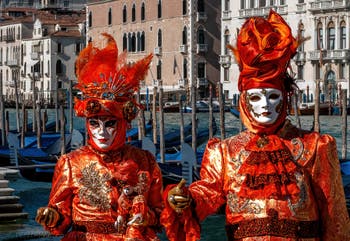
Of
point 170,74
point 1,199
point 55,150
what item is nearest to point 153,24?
point 170,74

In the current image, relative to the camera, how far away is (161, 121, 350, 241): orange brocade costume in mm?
2928

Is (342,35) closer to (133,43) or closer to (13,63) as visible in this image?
(133,43)

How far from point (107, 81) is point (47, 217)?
51 centimetres

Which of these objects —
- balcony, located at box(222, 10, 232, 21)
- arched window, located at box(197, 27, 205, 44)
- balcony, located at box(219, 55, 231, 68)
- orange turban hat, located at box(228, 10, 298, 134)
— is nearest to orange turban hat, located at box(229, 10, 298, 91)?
orange turban hat, located at box(228, 10, 298, 134)

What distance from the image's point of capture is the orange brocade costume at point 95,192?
342 cm

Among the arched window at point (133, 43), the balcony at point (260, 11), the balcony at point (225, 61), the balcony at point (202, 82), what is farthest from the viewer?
the arched window at point (133, 43)

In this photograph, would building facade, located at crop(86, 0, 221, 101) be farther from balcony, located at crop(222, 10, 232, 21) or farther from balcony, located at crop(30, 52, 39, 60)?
balcony, located at crop(30, 52, 39, 60)

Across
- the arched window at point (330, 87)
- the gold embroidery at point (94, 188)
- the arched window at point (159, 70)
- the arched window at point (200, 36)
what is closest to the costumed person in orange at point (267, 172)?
the gold embroidery at point (94, 188)

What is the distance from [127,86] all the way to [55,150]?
11016 millimetres

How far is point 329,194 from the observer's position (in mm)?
2932

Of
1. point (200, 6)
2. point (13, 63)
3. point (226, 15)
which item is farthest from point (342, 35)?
point (13, 63)

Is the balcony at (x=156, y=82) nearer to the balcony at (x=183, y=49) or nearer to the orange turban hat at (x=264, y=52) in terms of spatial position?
the balcony at (x=183, y=49)

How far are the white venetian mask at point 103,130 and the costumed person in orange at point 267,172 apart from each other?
560mm

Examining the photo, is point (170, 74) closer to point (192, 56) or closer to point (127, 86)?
point (192, 56)
